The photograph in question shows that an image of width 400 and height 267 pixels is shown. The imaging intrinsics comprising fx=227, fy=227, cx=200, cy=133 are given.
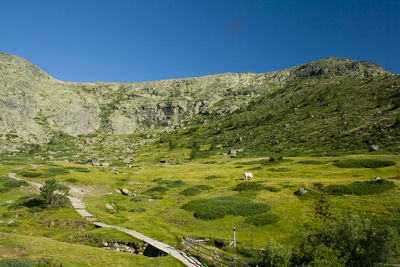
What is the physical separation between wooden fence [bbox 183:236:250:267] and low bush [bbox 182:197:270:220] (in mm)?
10059

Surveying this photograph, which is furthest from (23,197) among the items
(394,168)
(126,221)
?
(394,168)

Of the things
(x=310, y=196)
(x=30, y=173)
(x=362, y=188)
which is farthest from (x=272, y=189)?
(x=30, y=173)

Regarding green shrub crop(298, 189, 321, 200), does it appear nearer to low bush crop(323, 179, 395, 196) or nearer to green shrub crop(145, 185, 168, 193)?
low bush crop(323, 179, 395, 196)

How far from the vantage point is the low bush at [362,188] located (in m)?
35.3

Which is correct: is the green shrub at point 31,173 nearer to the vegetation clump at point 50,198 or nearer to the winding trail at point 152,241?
the vegetation clump at point 50,198

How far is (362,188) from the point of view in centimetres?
3725

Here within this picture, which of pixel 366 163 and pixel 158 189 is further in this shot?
pixel 158 189

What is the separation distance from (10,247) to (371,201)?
43670 millimetres

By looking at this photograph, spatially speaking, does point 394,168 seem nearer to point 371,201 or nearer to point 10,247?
point 371,201

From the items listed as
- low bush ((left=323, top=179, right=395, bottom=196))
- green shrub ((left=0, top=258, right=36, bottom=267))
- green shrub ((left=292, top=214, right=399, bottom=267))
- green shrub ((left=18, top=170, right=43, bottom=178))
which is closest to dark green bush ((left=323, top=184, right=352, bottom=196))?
low bush ((left=323, top=179, right=395, bottom=196))

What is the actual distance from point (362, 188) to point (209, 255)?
29.3 meters

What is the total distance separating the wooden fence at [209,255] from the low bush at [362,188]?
24585 mm

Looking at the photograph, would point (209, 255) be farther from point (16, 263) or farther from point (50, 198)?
point (50, 198)

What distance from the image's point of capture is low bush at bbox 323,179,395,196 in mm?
35312
